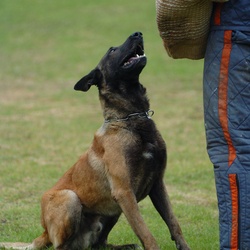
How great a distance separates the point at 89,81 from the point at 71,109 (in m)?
8.41

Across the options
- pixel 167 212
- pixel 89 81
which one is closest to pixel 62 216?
pixel 167 212

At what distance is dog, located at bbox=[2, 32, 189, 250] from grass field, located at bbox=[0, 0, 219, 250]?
521 mm

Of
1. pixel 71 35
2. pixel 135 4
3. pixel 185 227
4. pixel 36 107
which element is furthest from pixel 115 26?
pixel 185 227

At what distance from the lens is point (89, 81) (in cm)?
600

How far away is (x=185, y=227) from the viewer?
6.96 meters

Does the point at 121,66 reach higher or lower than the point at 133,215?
higher

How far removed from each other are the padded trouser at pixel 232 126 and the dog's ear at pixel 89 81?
4.56ft

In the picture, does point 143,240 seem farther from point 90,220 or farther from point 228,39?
point 228,39

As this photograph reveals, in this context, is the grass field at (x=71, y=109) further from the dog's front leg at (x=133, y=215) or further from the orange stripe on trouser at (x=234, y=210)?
the orange stripe on trouser at (x=234, y=210)

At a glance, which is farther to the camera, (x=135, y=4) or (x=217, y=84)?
(x=135, y=4)

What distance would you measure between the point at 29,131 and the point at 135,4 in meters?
15.1

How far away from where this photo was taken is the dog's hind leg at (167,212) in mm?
5727

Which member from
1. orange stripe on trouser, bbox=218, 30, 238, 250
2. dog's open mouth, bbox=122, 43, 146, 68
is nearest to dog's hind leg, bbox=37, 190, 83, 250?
dog's open mouth, bbox=122, 43, 146, 68

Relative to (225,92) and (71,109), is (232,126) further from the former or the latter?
(71,109)
